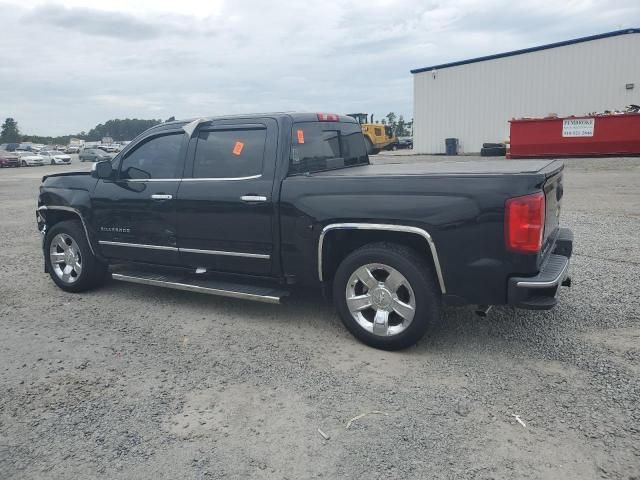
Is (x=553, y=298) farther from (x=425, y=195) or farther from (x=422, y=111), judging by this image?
(x=422, y=111)

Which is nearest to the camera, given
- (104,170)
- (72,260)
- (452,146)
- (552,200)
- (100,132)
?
(552,200)

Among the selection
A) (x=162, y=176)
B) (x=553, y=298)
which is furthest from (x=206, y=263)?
(x=553, y=298)

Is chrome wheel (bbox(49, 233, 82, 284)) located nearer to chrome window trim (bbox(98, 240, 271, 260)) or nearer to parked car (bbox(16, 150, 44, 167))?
chrome window trim (bbox(98, 240, 271, 260))

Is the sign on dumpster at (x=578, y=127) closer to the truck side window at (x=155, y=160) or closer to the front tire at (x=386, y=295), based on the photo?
the truck side window at (x=155, y=160)

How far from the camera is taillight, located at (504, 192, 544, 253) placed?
3.62 m

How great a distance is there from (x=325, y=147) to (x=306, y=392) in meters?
2.61

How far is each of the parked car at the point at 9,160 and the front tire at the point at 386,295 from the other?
1723 inches

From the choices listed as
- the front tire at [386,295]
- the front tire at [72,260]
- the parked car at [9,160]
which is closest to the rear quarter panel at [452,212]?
the front tire at [386,295]

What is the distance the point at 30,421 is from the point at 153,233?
7.81 ft

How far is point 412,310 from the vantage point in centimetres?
407

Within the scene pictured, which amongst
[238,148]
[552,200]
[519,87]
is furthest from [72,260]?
[519,87]

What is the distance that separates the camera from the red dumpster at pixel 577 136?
21.0 meters

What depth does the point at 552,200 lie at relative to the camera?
4.34 m

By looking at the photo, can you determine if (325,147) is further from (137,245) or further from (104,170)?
(104,170)
